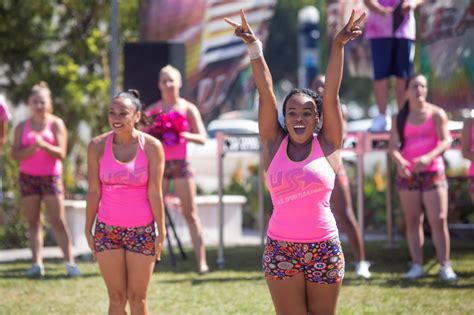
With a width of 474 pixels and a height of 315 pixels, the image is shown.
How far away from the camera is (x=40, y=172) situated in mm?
10719

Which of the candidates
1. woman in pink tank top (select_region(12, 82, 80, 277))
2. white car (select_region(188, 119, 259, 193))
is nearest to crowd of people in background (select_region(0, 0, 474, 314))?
woman in pink tank top (select_region(12, 82, 80, 277))

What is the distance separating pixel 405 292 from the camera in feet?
29.4

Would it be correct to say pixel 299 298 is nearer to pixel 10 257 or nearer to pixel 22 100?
pixel 10 257

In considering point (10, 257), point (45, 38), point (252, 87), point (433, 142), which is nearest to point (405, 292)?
point (433, 142)

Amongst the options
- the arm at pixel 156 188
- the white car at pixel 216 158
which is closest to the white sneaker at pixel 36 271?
the white car at pixel 216 158

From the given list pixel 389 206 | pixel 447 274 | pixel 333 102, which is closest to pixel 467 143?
pixel 447 274

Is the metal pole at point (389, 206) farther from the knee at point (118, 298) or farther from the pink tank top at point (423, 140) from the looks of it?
the knee at point (118, 298)

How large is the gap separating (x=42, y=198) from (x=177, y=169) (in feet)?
5.22

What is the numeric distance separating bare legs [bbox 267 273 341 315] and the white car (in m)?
5.85

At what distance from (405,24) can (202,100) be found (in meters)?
4.40

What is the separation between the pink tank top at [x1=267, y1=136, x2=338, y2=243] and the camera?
557 cm

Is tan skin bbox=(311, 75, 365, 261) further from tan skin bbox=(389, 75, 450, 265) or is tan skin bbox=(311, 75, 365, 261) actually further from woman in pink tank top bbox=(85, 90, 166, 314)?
woman in pink tank top bbox=(85, 90, 166, 314)

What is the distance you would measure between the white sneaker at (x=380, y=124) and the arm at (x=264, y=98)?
18.2 feet

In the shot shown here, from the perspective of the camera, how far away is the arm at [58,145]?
10.6 metres
